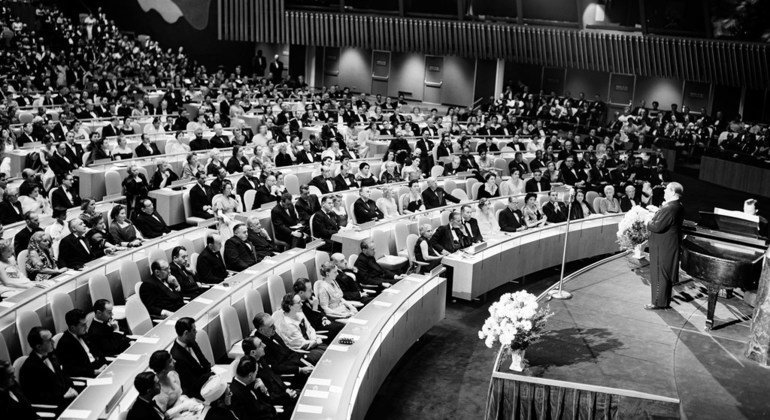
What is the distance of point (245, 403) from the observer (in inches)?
215

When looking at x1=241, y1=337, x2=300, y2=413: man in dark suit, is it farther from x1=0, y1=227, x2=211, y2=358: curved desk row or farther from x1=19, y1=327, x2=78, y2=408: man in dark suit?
x1=0, y1=227, x2=211, y2=358: curved desk row

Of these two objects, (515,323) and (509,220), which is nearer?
(515,323)

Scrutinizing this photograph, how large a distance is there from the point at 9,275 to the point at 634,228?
22.2ft

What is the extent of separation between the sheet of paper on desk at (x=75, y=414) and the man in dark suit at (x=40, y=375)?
75 centimetres

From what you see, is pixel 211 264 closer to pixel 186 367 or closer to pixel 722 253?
pixel 186 367

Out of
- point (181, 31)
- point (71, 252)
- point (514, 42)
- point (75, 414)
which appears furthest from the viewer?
point (181, 31)

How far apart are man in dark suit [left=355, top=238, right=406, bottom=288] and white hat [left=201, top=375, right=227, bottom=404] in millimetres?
3542

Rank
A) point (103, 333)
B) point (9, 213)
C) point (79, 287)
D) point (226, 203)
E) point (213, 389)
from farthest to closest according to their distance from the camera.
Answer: point (226, 203)
point (9, 213)
point (79, 287)
point (103, 333)
point (213, 389)

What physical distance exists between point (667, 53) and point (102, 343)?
1991cm

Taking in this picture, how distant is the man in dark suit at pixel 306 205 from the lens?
10758 mm

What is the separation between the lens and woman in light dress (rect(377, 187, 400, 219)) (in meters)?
11.6

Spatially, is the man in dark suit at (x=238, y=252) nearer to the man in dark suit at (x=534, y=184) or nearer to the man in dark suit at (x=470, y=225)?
the man in dark suit at (x=470, y=225)

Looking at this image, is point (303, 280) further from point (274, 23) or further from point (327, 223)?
point (274, 23)

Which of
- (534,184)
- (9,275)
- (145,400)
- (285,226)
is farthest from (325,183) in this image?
(145,400)
